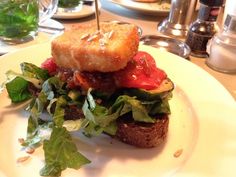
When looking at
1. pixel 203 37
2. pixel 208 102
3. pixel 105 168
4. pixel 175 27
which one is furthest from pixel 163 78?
pixel 175 27

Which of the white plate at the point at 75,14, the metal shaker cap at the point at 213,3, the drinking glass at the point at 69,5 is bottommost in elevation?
the white plate at the point at 75,14

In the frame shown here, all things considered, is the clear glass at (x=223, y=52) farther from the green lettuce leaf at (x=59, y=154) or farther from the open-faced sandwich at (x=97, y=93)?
the green lettuce leaf at (x=59, y=154)

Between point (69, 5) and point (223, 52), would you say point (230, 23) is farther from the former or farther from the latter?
point (69, 5)

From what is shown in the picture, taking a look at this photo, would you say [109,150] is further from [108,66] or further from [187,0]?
[187,0]

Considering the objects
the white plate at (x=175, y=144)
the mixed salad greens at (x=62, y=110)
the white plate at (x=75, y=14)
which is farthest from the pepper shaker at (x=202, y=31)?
the mixed salad greens at (x=62, y=110)

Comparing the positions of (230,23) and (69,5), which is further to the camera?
(69,5)

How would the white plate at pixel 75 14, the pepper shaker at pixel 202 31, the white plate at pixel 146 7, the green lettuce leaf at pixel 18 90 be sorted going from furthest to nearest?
the white plate at pixel 146 7
the white plate at pixel 75 14
the pepper shaker at pixel 202 31
the green lettuce leaf at pixel 18 90

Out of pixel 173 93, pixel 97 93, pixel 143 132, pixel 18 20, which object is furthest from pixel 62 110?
pixel 18 20

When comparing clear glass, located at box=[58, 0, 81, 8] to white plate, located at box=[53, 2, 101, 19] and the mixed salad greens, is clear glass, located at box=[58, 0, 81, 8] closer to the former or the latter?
white plate, located at box=[53, 2, 101, 19]
